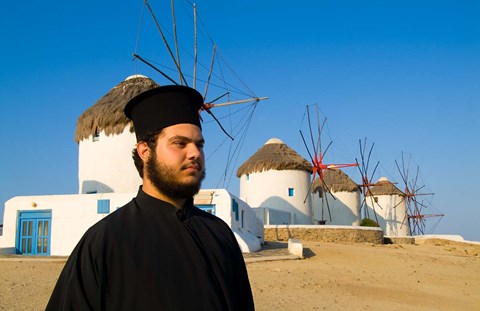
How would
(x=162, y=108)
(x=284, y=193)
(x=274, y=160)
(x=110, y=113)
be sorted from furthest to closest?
(x=274, y=160) < (x=284, y=193) < (x=110, y=113) < (x=162, y=108)

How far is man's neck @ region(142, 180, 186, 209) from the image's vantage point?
7.70 ft

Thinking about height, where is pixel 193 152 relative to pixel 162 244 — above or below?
above

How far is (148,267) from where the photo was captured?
2.00m

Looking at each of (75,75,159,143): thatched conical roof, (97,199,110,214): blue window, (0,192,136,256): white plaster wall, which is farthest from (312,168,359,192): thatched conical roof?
(0,192,136,256): white plaster wall

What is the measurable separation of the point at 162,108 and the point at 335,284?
859cm

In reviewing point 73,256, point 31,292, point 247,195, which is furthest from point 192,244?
point 247,195

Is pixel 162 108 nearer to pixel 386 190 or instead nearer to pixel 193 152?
pixel 193 152

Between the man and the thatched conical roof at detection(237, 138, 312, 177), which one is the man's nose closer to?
the man

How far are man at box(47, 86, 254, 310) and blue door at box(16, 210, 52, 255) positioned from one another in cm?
1423

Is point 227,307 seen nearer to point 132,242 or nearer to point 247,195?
point 132,242

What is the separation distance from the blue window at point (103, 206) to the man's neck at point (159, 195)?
44.3 feet

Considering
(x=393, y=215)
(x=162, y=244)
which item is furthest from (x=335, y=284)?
(x=393, y=215)

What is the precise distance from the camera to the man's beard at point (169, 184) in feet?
7.61

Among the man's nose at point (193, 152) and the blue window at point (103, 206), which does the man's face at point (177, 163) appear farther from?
the blue window at point (103, 206)
